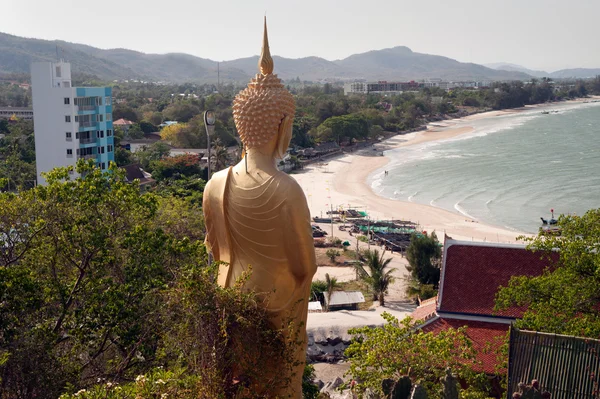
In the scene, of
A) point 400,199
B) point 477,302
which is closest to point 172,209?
point 477,302

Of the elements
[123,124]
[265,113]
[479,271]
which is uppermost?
[265,113]

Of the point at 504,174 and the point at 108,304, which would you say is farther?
the point at 504,174

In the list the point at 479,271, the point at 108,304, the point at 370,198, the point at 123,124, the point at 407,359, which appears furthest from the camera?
the point at 123,124

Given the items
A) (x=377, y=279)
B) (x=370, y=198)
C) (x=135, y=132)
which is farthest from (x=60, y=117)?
(x=135, y=132)

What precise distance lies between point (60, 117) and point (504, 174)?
114ft

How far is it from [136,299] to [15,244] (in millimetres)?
2309

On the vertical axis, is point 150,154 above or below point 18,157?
below

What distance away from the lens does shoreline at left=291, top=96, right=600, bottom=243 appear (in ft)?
117

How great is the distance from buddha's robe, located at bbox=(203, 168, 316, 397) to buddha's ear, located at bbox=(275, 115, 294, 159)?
0.42 metres

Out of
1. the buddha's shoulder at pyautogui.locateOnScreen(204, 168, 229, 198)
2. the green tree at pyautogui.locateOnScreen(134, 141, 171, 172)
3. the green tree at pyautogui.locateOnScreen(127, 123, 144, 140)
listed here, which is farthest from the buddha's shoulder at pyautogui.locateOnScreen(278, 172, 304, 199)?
the green tree at pyautogui.locateOnScreen(127, 123, 144, 140)

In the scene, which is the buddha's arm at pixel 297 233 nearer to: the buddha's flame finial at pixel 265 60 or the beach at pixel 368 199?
the buddha's flame finial at pixel 265 60

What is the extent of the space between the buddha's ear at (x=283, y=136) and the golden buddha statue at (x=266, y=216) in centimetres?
1

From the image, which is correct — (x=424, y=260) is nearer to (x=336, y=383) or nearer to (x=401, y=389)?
(x=336, y=383)

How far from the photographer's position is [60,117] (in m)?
33.0
